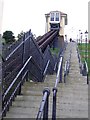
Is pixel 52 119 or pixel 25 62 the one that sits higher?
pixel 25 62

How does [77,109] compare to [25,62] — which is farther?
[25,62]

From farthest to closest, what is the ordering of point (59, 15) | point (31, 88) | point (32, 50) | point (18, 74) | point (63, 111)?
point (59, 15)
point (32, 50)
point (31, 88)
point (18, 74)
point (63, 111)

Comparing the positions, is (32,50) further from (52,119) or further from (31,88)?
(52,119)

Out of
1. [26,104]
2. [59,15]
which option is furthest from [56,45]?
[26,104]

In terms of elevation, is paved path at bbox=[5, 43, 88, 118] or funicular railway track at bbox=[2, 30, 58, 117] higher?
funicular railway track at bbox=[2, 30, 58, 117]

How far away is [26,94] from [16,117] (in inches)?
56.0

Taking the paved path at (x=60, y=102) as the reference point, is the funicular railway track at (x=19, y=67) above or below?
above

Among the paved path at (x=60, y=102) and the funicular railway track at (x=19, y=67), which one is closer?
the paved path at (x=60, y=102)

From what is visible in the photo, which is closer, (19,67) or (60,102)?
(60,102)

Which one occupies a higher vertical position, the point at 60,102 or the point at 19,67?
the point at 19,67

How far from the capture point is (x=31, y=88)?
7.71 m

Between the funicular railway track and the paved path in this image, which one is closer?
the paved path

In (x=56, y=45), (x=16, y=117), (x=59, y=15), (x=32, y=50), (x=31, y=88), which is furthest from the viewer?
(x=59, y=15)

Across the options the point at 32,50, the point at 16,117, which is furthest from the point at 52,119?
the point at 32,50
